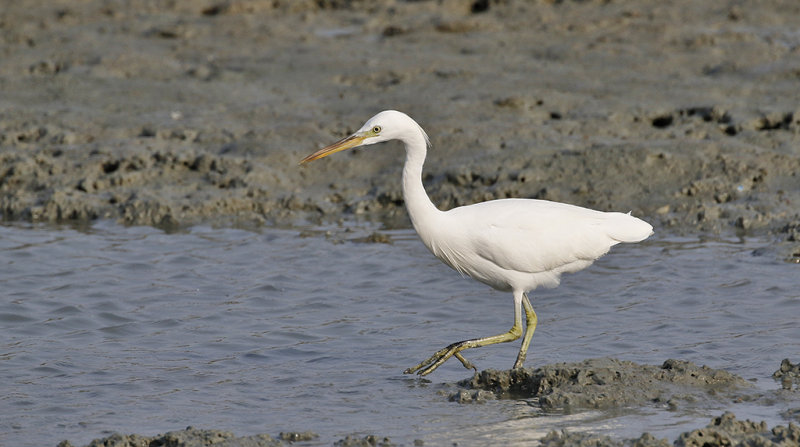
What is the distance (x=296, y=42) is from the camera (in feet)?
45.9

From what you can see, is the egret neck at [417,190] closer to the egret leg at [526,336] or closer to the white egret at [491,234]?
the white egret at [491,234]

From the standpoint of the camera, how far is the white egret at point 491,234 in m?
6.67

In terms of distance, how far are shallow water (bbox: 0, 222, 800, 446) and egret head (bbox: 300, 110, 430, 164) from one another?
52.8 inches

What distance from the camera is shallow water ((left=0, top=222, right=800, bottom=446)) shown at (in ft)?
18.8

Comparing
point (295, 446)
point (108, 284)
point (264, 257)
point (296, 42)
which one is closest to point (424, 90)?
point (296, 42)

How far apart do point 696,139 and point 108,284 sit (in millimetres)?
5642

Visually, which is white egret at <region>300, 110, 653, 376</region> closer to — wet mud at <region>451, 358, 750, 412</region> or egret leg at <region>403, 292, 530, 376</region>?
egret leg at <region>403, 292, 530, 376</region>

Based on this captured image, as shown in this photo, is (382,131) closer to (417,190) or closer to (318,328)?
(417,190)

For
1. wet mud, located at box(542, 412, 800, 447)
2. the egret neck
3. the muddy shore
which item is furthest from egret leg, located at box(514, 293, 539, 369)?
wet mud, located at box(542, 412, 800, 447)

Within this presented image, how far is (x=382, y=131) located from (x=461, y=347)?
141 cm

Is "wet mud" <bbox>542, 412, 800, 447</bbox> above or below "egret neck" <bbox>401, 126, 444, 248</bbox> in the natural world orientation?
below

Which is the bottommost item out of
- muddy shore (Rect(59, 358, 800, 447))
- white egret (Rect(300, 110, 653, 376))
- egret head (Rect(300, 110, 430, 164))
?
muddy shore (Rect(59, 358, 800, 447))

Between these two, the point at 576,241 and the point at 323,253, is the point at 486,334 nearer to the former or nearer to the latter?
the point at 576,241

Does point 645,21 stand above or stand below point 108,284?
above
